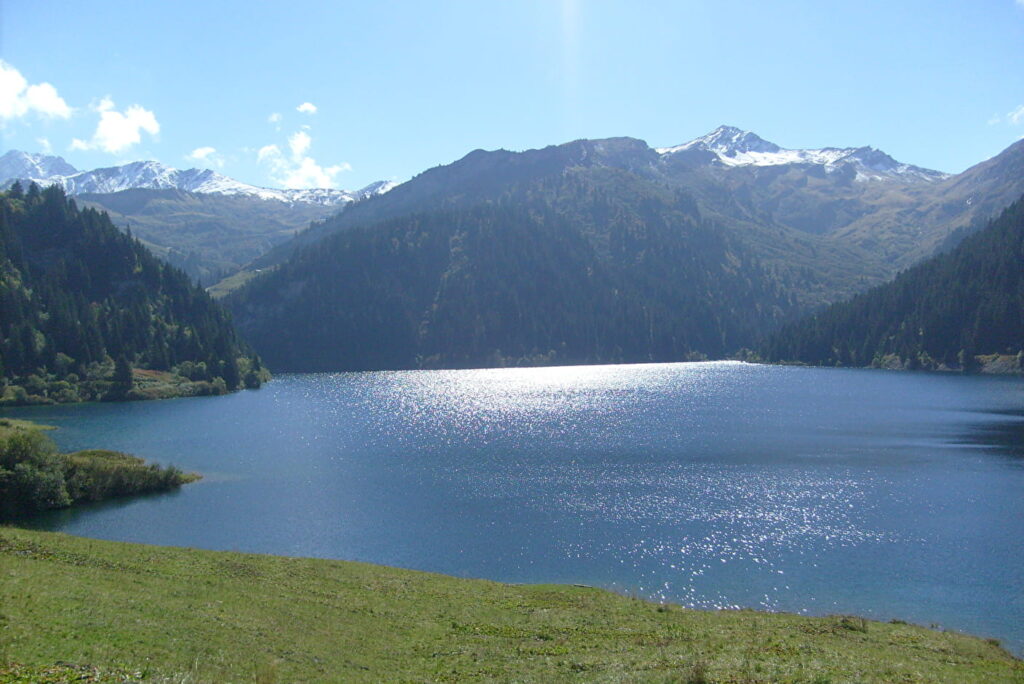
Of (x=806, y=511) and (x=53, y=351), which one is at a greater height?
(x=53, y=351)

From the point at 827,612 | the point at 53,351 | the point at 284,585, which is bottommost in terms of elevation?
the point at 827,612

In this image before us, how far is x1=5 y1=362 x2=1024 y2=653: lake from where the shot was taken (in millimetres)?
55594

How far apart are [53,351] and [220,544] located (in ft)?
536

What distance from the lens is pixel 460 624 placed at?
39.8 m

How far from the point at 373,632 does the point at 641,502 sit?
4889cm

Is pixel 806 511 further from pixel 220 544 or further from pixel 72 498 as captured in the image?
pixel 72 498

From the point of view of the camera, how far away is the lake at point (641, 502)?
55.6 metres

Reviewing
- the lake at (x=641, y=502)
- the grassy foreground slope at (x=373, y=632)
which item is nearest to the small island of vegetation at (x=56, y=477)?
the lake at (x=641, y=502)

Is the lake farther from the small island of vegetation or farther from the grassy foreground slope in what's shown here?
the grassy foreground slope

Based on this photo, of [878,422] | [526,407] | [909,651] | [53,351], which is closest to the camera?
[909,651]

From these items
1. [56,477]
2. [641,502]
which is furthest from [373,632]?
[56,477]

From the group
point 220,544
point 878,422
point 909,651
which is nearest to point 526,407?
point 878,422

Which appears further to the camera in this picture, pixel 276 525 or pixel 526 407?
pixel 526 407

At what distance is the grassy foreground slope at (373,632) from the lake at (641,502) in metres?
9.58
